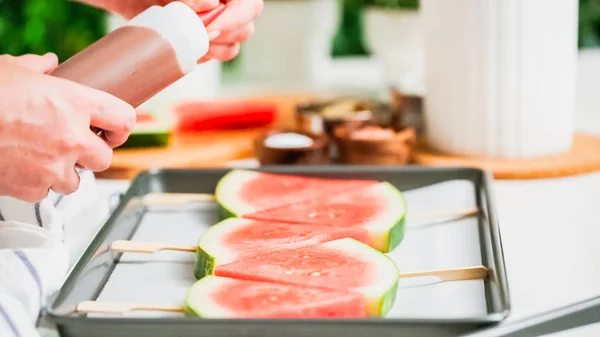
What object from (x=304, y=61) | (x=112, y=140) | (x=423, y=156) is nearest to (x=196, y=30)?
(x=112, y=140)

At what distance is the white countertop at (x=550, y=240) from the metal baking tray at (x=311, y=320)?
61 mm

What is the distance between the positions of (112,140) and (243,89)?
142cm

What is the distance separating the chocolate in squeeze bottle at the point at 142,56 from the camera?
98 centimetres

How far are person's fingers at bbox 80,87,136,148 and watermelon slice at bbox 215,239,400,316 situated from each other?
8.6 inches

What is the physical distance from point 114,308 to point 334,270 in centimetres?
27

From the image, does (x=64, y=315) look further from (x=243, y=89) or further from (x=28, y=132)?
(x=243, y=89)

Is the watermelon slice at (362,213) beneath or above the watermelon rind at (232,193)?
beneath

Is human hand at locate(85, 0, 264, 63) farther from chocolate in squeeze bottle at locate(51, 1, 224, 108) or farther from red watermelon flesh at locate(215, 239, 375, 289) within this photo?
red watermelon flesh at locate(215, 239, 375, 289)

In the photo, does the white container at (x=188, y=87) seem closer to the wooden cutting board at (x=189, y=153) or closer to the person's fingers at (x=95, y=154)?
the wooden cutting board at (x=189, y=153)

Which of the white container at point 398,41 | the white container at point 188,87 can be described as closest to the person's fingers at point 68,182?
the white container at point 188,87

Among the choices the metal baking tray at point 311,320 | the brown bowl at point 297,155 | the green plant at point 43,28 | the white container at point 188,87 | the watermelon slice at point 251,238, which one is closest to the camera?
the metal baking tray at point 311,320

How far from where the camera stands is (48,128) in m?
0.88

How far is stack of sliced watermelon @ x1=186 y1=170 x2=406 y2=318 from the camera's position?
35.9 inches

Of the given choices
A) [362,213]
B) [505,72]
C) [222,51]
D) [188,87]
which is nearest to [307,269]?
[362,213]
